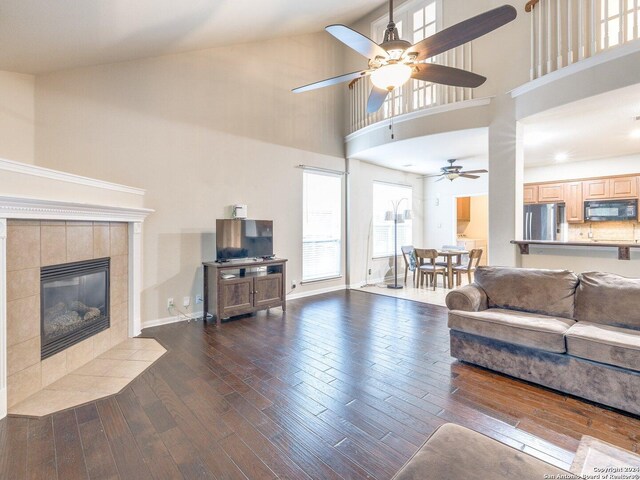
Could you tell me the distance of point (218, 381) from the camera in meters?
2.68

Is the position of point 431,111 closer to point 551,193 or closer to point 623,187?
point 551,193

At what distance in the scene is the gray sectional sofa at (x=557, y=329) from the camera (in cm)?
221

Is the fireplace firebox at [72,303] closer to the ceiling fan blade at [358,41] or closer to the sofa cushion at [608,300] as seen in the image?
the ceiling fan blade at [358,41]

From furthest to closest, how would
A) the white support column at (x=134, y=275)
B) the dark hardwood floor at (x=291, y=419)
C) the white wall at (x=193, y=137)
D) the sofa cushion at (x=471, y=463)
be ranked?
1. the white support column at (x=134, y=275)
2. the white wall at (x=193, y=137)
3. the dark hardwood floor at (x=291, y=419)
4. the sofa cushion at (x=471, y=463)

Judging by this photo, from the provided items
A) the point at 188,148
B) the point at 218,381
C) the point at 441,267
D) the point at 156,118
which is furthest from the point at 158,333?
the point at 441,267

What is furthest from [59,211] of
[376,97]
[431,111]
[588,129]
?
[588,129]

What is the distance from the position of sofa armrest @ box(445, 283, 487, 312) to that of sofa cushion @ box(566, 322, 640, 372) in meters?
0.76

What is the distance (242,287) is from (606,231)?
22.3ft

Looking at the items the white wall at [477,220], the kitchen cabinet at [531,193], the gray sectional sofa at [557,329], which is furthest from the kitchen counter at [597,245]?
the white wall at [477,220]

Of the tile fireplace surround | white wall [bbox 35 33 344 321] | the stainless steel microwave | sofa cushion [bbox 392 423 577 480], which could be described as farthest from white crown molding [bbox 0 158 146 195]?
the stainless steel microwave

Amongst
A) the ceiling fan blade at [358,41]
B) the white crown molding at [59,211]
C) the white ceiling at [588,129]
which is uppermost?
the ceiling fan blade at [358,41]

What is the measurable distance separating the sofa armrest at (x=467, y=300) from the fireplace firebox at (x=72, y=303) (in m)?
3.58

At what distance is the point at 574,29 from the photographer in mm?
3490

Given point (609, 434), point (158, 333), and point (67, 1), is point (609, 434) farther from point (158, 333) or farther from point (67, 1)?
point (67, 1)
